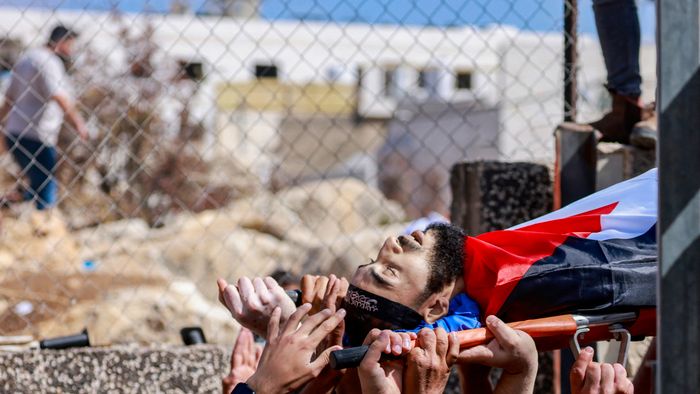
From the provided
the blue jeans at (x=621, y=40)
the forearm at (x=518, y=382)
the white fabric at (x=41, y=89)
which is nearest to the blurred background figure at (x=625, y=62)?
the blue jeans at (x=621, y=40)

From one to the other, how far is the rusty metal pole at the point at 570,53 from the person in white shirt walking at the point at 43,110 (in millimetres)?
2815

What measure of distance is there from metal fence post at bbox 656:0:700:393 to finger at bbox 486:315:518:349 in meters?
0.71

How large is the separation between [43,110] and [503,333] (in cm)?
410

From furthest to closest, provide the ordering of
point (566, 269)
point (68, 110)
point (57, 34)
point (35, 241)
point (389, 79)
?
point (389, 79)
point (35, 241)
point (57, 34)
point (68, 110)
point (566, 269)

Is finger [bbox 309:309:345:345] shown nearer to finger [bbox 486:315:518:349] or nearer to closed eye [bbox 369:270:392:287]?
closed eye [bbox 369:270:392:287]

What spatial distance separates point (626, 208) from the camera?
3.23 m

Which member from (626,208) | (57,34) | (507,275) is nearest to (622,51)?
(626,208)

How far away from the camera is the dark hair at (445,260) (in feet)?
9.84

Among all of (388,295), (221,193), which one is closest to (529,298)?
(388,295)

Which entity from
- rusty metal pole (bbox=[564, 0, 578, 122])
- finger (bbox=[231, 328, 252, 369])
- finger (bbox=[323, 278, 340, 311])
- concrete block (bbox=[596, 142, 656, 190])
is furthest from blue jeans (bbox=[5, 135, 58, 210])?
finger (bbox=[323, 278, 340, 311])

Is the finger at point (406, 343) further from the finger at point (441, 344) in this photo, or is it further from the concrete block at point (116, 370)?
the concrete block at point (116, 370)

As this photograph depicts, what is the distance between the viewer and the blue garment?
9.45 ft

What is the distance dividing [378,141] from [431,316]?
28.1 meters

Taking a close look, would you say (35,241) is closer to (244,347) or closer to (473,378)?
(244,347)
